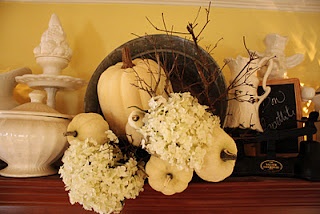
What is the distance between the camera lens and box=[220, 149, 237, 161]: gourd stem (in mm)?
633

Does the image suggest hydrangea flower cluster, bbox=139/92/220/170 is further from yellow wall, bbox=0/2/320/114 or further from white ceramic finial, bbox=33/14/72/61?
yellow wall, bbox=0/2/320/114

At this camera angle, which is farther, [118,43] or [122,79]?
[118,43]

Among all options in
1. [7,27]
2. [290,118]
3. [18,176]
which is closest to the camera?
[18,176]

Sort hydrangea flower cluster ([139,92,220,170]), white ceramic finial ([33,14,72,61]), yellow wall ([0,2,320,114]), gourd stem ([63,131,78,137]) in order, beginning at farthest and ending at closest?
yellow wall ([0,2,320,114]) → white ceramic finial ([33,14,72,61]) → gourd stem ([63,131,78,137]) → hydrangea flower cluster ([139,92,220,170])

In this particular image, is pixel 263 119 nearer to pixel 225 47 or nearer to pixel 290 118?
pixel 290 118

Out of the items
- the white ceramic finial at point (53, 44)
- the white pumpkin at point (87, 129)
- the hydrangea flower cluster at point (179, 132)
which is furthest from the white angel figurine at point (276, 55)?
the white ceramic finial at point (53, 44)

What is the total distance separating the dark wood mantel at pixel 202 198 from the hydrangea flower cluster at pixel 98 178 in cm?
9

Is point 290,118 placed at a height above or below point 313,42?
below

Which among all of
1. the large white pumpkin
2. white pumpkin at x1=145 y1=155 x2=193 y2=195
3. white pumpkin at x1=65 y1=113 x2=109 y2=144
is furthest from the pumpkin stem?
white pumpkin at x1=145 y1=155 x2=193 y2=195

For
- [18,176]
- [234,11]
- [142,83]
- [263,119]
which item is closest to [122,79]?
[142,83]

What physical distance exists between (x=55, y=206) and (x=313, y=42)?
3.96 feet

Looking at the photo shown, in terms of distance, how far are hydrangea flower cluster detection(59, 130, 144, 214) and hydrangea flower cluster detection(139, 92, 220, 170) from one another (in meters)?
0.10

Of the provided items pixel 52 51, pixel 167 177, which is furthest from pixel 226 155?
pixel 52 51

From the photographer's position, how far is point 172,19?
3.84ft
